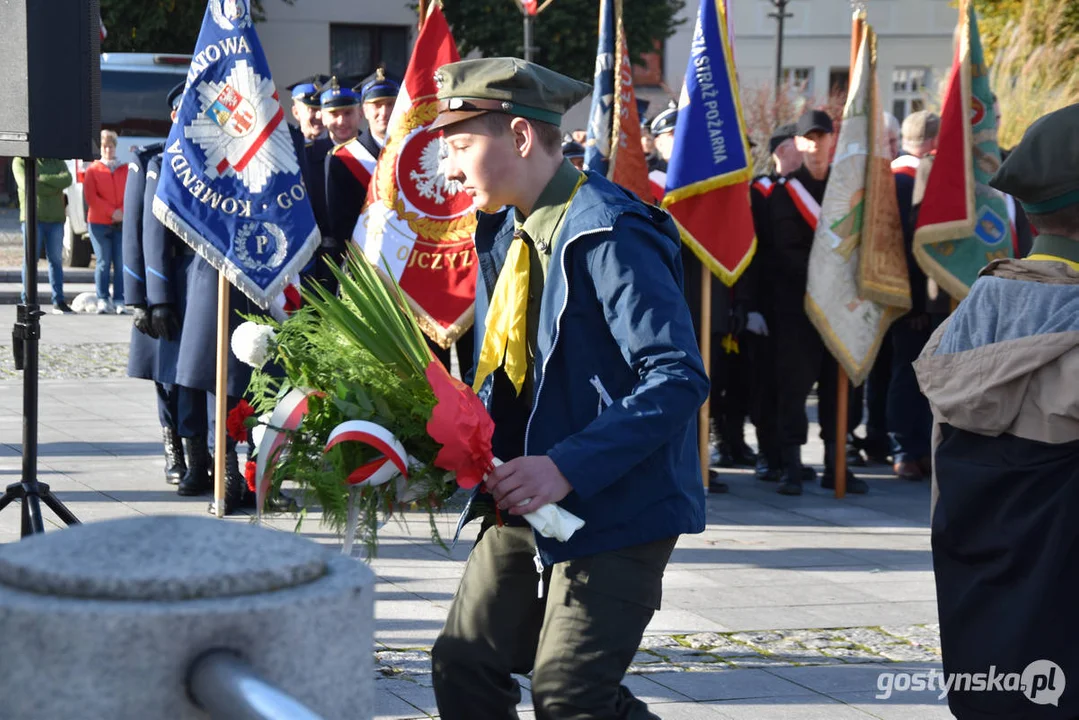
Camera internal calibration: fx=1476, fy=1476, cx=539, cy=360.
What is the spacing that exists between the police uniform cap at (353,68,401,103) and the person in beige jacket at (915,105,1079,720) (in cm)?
565

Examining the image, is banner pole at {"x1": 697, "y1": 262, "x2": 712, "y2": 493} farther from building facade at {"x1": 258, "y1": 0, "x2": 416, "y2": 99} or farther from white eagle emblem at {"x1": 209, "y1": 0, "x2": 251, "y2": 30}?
building facade at {"x1": 258, "y1": 0, "x2": 416, "y2": 99}

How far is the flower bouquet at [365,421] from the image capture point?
9.53 feet

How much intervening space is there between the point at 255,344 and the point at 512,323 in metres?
0.56

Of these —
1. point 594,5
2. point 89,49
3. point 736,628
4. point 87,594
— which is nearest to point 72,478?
point 89,49

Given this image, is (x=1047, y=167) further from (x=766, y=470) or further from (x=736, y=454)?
(x=736, y=454)

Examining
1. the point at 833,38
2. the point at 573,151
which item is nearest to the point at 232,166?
the point at 573,151

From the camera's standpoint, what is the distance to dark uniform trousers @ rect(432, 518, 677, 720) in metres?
3.01

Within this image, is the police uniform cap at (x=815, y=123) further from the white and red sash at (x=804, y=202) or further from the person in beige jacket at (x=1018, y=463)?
the person in beige jacket at (x=1018, y=463)

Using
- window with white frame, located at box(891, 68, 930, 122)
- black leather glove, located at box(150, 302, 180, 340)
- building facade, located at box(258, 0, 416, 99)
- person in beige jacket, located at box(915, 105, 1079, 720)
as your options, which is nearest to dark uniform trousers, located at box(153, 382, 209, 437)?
black leather glove, located at box(150, 302, 180, 340)

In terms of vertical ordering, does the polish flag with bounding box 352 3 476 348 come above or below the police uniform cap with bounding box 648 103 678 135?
below

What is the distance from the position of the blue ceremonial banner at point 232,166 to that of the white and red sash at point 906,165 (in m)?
3.96

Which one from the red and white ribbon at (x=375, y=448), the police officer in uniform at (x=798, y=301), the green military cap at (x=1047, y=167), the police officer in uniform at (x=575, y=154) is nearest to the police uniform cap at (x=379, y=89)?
the police officer in uniform at (x=575, y=154)

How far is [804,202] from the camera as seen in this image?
863 centimetres
